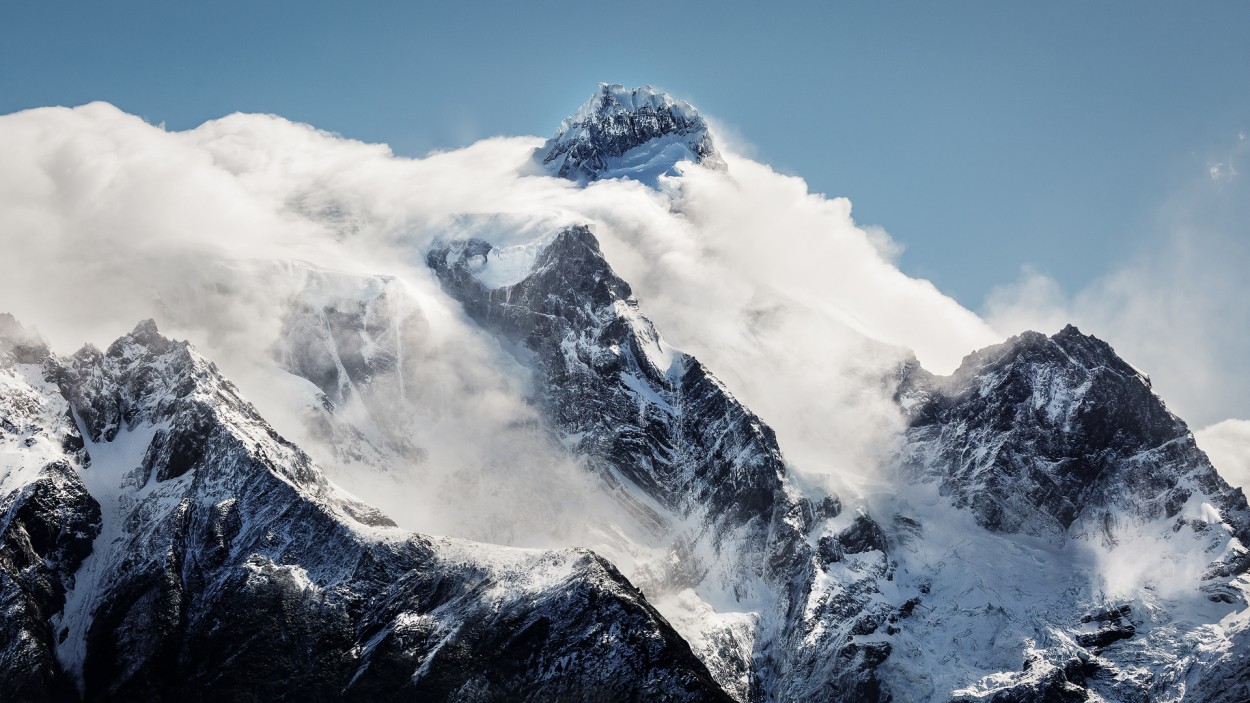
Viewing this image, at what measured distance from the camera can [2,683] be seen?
19912 cm
